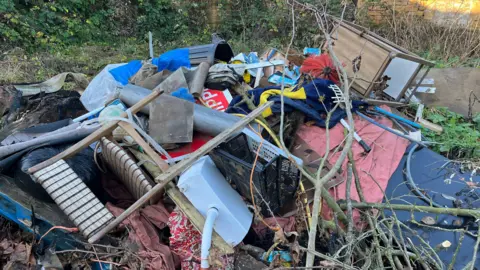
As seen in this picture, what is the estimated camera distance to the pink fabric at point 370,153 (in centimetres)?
296

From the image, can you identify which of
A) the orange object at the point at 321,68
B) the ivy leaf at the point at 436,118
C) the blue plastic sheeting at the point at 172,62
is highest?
the orange object at the point at 321,68

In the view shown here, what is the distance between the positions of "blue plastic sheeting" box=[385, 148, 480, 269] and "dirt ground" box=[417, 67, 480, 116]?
142 cm

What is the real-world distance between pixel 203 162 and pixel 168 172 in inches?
10.5

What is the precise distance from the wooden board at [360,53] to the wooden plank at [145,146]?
215cm

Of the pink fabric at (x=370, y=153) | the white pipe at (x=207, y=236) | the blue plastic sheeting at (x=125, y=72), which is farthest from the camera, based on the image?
the blue plastic sheeting at (x=125, y=72)

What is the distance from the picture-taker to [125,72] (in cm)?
418

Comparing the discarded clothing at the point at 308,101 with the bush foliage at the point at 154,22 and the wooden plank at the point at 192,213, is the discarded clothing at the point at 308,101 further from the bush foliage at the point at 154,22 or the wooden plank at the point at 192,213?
the bush foliage at the point at 154,22

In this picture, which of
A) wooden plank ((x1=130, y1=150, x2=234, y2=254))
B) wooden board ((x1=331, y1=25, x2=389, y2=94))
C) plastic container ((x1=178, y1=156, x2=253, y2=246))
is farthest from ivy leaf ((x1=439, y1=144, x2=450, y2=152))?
wooden plank ((x1=130, y1=150, x2=234, y2=254))

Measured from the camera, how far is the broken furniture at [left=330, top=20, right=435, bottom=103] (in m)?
3.56

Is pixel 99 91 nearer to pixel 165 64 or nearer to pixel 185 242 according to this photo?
pixel 165 64

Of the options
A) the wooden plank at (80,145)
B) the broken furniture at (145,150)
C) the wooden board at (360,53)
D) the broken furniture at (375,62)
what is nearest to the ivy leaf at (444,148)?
Result: the broken furniture at (375,62)

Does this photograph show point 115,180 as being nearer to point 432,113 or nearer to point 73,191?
point 73,191

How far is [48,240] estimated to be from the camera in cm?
250

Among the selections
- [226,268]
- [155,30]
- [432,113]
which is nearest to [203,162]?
A: [226,268]
